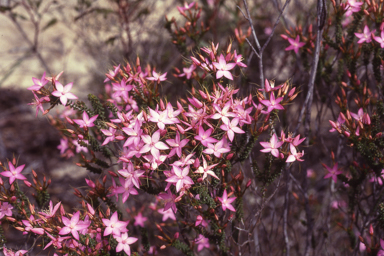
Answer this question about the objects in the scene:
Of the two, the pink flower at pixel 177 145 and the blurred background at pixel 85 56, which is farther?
the blurred background at pixel 85 56

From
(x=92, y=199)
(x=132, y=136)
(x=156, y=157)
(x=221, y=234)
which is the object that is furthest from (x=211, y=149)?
(x=92, y=199)

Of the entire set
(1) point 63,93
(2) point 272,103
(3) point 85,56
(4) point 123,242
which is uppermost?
(1) point 63,93

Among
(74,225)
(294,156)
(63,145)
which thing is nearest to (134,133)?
(74,225)

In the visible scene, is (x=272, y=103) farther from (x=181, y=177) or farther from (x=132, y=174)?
(x=132, y=174)

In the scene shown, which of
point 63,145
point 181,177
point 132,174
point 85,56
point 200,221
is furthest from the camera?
point 85,56

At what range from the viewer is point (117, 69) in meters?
1.90

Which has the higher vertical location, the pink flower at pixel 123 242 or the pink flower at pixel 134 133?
the pink flower at pixel 134 133

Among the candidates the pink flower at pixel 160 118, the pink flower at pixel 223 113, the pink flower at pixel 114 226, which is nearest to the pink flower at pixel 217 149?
the pink flower at pixel 223 113

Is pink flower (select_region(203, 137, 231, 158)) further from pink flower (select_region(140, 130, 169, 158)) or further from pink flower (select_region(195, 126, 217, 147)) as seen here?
pink flower (select_region(140, 130, 169, 158))

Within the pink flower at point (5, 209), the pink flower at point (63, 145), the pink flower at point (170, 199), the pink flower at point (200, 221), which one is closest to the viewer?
the pink flower at point (170, 199)

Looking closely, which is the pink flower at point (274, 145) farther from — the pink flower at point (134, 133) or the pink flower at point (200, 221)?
the pink flower at point (134, 133)

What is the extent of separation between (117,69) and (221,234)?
1.19m

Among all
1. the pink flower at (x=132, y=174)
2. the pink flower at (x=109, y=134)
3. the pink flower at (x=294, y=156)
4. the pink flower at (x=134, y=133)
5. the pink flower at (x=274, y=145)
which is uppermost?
the pink flower at (x=134, y=133)

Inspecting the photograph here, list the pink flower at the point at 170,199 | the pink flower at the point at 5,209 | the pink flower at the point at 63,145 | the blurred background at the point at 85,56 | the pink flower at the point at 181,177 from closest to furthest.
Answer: the pink flower at the point at 181,177 → the pink flower at the point at 170,199 → the pink flower at the point at 5,209 → the pink flower at the point at 63,145 → the blurred background at the point at 85,56
